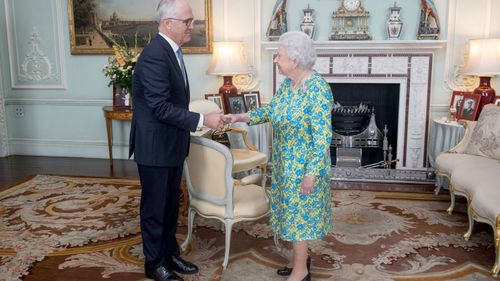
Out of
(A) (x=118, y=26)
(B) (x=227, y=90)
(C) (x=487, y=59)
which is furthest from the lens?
(A) (x=118, y=26)

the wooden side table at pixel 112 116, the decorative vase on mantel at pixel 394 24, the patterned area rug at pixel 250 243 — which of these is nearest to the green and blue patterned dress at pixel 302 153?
the patterned area rug at pixel 250 243

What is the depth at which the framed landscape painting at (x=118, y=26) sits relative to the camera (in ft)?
18.8

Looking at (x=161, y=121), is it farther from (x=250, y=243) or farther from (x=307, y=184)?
(x=250, y=243)

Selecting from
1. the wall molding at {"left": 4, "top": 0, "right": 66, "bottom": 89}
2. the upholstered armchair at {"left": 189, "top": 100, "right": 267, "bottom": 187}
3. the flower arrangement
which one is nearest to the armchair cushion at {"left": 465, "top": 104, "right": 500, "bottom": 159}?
the upholstered armchair at {"left": 189, "top": 100, "right": 267, "bottom": 187}

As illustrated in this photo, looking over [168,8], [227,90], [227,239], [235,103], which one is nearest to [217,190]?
[227,239]

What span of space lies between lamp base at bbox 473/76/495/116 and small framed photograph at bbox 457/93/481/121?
0.04m

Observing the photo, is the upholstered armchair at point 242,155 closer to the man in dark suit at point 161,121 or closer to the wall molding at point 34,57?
the man in dark suit at point 161,121

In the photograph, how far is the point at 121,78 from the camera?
531cm

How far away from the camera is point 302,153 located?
101 inches

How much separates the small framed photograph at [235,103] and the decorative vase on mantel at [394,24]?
5.76ft

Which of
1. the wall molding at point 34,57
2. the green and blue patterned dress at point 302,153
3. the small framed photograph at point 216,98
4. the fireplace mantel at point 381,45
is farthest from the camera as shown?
the wall molding at point 34,57

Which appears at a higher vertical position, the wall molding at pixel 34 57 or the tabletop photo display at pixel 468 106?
the wall molding at pixel 34 57

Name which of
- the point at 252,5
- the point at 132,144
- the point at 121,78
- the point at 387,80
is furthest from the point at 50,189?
the point at 387,80

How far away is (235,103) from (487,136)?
8.28ft
